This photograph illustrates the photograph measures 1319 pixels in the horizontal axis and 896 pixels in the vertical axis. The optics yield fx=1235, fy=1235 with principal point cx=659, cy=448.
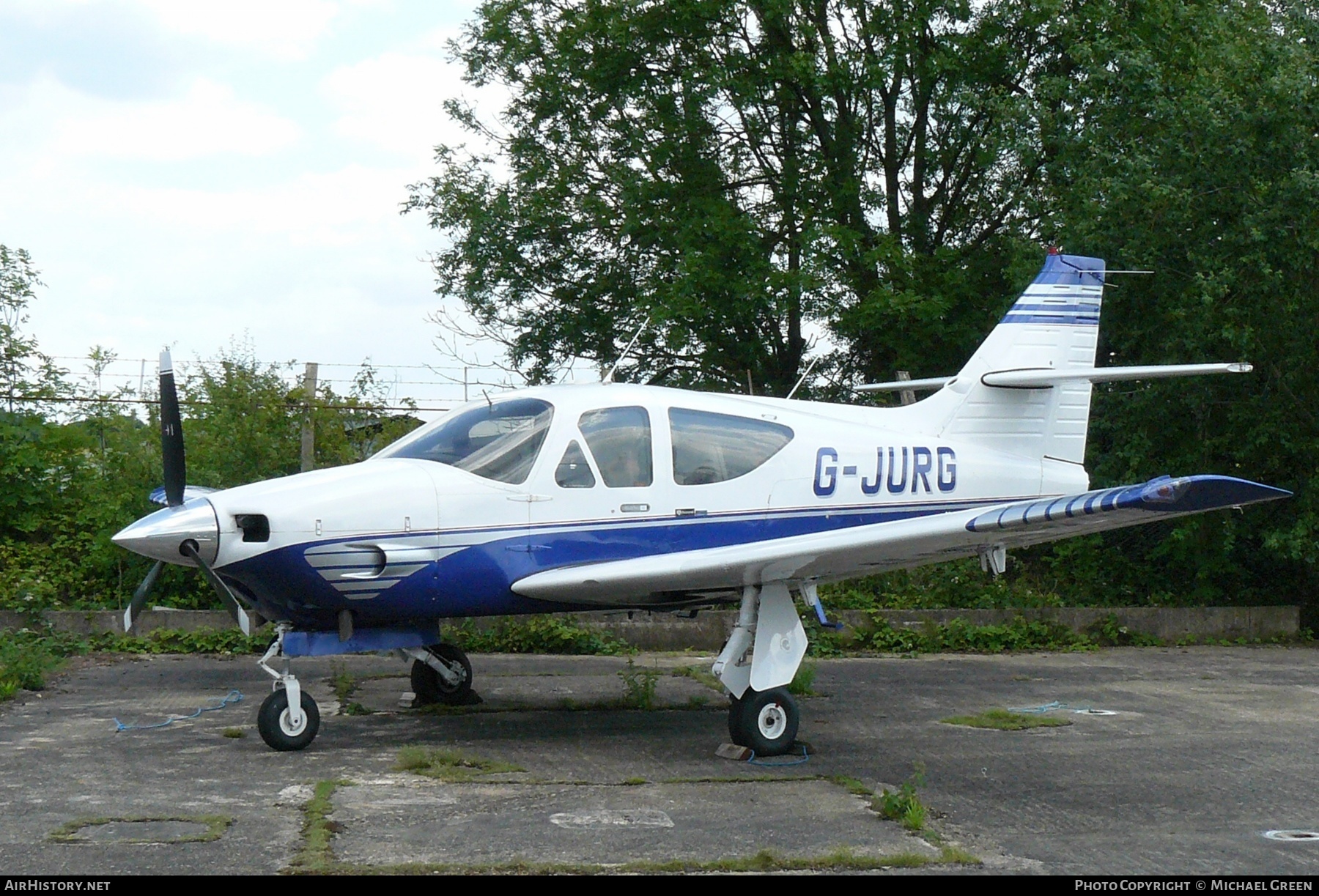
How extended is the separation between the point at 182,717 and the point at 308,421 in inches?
189

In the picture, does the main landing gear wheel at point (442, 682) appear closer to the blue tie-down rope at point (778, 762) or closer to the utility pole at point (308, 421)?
the blue tie-down rope at point (778, 762)

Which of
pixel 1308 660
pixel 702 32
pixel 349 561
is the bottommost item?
pixel 1308 660

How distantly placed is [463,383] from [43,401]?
4.34m

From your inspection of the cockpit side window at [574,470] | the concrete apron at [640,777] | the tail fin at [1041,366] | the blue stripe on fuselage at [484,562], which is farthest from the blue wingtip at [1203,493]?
the cockpit side window at [574,470]

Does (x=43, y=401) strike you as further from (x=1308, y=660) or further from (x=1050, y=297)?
(x=1308, y=660)

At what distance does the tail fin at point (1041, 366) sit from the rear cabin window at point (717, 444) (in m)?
1.60

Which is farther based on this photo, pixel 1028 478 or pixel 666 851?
pixel 1028 478

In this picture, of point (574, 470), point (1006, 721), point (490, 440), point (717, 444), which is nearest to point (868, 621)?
point (1006, 721)

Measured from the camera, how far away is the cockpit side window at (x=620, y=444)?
25.4 feet

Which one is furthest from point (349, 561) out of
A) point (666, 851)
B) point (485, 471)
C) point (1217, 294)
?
point (1217, 294)

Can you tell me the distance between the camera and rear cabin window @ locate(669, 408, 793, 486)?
792cm

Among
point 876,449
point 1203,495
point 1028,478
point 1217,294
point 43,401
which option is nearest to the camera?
point 1203,495

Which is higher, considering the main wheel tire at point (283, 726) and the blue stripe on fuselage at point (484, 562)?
the blue stripe on fuselage at point (484, 562)

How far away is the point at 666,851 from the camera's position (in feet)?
16.4
